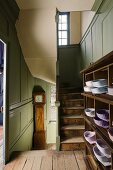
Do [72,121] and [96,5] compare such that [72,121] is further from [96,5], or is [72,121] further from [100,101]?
[96,5]

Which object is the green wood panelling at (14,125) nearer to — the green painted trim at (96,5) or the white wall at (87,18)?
the green painted trim at (96,5)

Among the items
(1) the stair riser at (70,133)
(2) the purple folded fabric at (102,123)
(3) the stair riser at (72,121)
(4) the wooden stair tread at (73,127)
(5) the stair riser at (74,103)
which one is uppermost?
(2) the purple folded fabric at (102,123)

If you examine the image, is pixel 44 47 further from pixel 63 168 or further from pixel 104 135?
pixel 104 135

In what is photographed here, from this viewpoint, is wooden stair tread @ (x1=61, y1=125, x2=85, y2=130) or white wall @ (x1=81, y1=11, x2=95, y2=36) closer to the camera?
wooden stair tread @ (x1=61, y1=125, x2=85, y2=130)

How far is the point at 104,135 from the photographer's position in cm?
155

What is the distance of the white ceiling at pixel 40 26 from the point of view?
3393 millimetres

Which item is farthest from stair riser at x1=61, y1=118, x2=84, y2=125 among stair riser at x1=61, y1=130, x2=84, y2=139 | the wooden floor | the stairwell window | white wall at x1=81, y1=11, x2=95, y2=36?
the stairwell window

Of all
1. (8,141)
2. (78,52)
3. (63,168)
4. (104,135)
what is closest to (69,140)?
(63,168)

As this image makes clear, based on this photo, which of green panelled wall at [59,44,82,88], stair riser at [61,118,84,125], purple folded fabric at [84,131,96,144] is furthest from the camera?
green panelled wall at [59,44,82,88]

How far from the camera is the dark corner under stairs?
3.64 meters

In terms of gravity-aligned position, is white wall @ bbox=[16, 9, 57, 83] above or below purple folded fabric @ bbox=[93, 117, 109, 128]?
above

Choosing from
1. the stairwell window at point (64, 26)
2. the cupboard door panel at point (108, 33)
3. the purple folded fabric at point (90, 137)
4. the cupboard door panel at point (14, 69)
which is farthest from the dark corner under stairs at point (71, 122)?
the stairwell window at point (64, 26)

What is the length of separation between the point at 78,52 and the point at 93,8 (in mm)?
2944

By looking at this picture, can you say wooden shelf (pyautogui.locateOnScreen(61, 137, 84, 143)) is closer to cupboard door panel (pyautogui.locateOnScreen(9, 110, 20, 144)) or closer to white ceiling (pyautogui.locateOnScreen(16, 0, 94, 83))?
cupboard door panel (pyautogui.locateOnScreen(9, 110, 20, 144))
